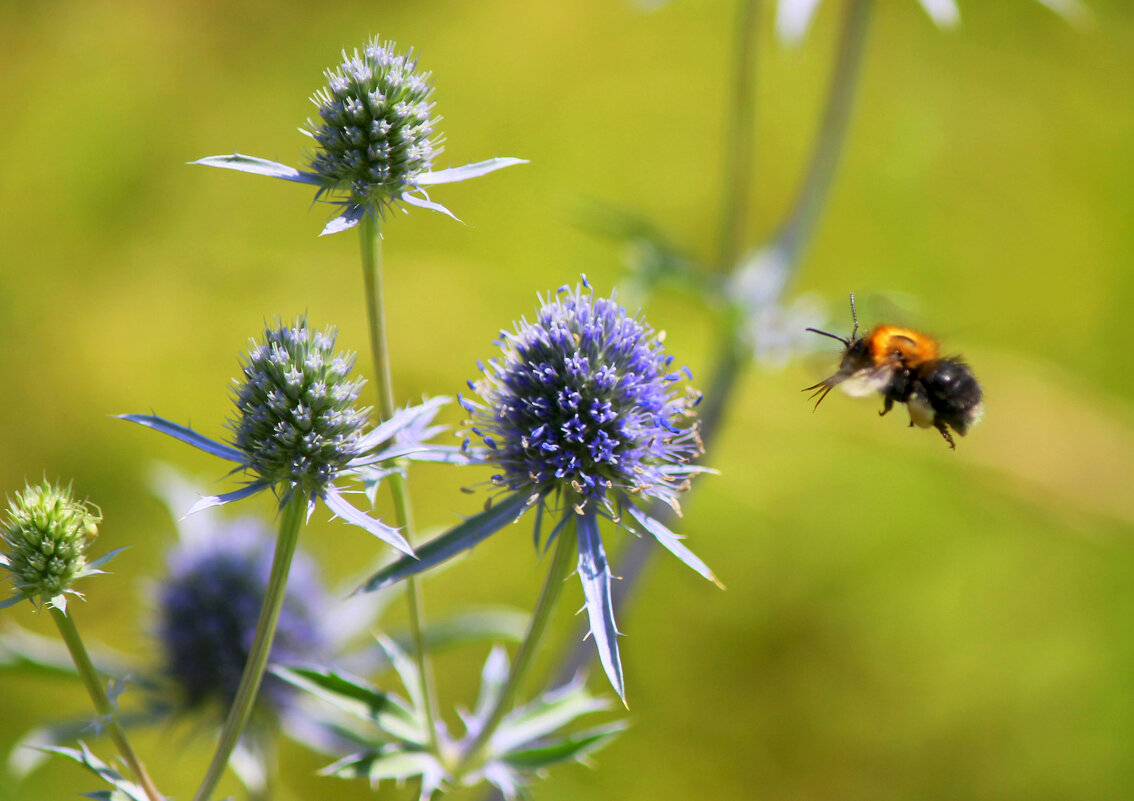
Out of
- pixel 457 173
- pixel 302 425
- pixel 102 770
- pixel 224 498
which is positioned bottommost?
pixel 102 770

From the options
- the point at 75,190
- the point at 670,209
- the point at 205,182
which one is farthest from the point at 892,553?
the point at 75,190

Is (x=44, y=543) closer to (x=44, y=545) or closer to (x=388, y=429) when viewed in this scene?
(x=44, y=545)

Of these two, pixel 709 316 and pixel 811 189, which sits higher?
pixel 709 316

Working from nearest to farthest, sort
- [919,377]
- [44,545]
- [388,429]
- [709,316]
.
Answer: [44,545], [388,429], [919,377], [709,316]

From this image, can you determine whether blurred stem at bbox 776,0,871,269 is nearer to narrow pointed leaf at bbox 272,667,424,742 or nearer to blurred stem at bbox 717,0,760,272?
blurred stem at bbox 717,0,760,272

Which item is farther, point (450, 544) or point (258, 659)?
point (450, 544)

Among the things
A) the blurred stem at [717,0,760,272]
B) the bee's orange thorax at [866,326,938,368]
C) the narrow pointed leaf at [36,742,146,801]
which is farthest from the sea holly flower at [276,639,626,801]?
the blurred stem at [717,0,760,272]

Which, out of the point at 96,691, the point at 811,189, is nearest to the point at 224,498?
the point at 96,691
